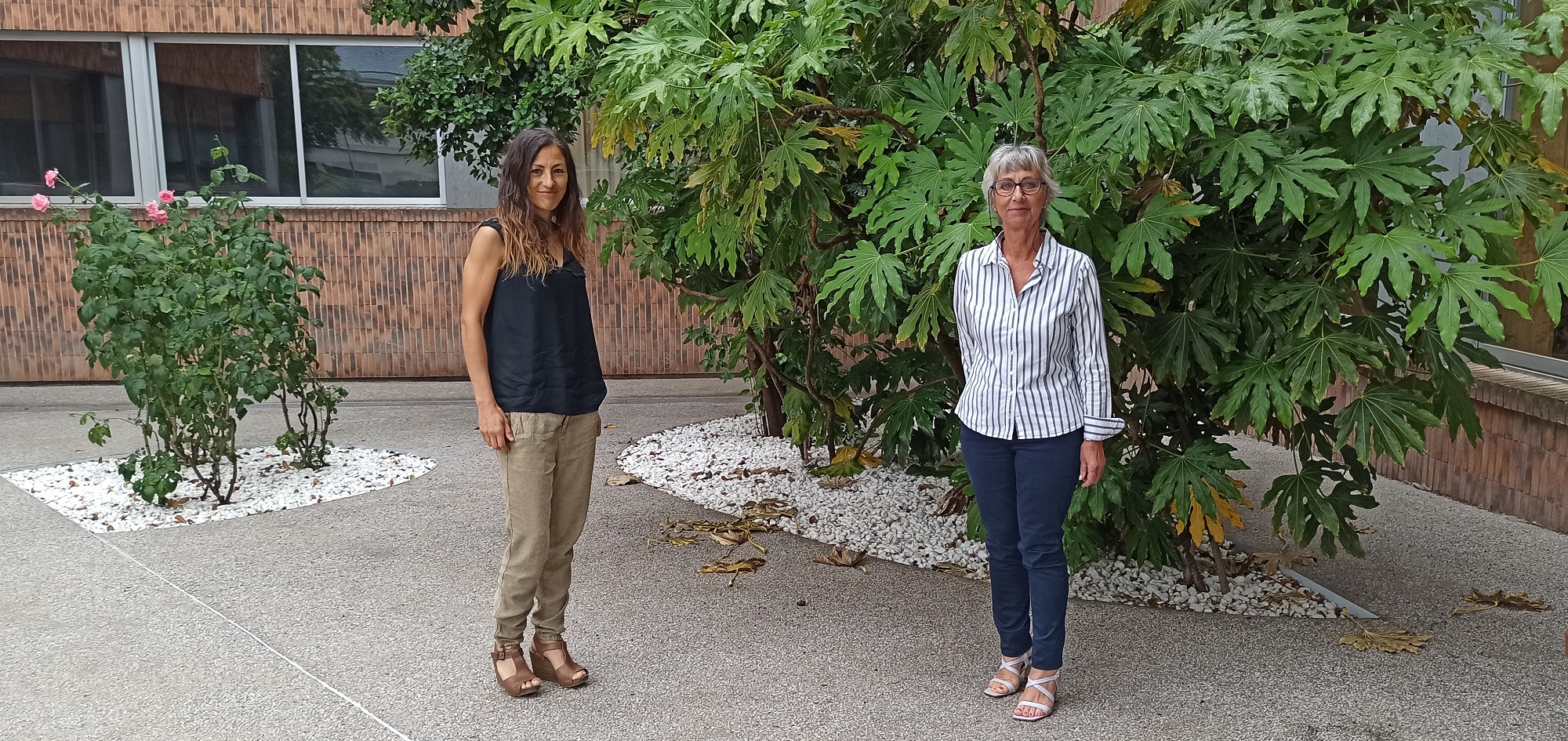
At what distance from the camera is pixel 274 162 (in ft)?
31.9

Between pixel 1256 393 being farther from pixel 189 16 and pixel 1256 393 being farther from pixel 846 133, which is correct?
pixel 189 16

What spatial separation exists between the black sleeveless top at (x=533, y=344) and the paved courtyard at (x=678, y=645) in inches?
36.8

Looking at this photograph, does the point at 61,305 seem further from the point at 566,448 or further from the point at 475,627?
the point at 566,448

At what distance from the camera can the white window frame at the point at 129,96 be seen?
9.36 m

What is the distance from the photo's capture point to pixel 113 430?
763cm

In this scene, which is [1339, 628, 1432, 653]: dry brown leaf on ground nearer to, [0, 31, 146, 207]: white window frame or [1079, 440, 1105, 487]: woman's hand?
[1079, 440, 1105, 487]: woman's hand

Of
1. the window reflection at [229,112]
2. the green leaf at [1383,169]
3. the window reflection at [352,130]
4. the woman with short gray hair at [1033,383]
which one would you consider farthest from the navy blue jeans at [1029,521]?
the window reflection at [229,112]

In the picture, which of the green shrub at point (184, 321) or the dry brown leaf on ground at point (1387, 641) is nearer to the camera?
the dry brown leaf on ground at point (1387, 641)

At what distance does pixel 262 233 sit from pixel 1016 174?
426 cm

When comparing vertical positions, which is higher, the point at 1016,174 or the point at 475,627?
the point at 1016,174

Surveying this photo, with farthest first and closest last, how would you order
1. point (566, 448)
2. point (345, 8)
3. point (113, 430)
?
point (345, 8)
point (113, 430)
point (566, 448)

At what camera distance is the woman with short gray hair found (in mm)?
3238

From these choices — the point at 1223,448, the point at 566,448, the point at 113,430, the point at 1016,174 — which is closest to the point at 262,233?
the point at 113,430

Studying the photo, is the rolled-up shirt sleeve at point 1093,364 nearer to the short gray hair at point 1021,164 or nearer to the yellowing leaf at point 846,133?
the short gray hair at point 1021,164
